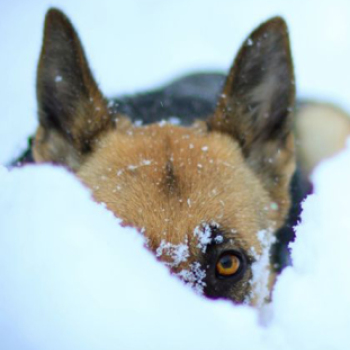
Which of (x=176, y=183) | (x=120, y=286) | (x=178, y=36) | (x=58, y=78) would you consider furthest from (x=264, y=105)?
(x=178, y=36)

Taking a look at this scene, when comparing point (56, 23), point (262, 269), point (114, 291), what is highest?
point (56, 23)

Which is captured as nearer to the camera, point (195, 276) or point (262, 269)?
point (195, 276)

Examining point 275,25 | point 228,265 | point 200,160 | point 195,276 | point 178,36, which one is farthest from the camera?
point 178,36

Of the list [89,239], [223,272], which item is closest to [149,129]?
[223,272]

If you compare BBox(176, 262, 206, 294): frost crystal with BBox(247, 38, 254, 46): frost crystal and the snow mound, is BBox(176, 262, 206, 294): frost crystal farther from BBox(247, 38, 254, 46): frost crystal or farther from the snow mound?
BBox(247, 38, 254, 46): frost crystal

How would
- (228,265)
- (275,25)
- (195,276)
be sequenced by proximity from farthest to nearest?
(275,25) → (228,265) → (195,276)

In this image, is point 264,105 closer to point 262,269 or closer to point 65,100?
point 262,269

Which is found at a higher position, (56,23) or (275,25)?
(275,25)

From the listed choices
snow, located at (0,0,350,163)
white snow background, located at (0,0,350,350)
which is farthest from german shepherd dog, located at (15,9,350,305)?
snow, located at (0,0,350,163)
